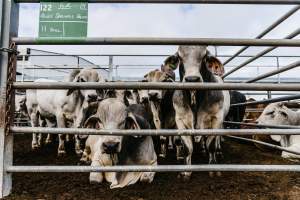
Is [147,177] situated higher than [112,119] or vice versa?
[112,119]

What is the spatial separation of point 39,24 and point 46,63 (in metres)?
12.5

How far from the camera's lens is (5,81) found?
8.61 ft

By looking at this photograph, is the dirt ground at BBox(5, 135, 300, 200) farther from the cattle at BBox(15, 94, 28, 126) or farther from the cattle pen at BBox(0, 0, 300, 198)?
the cattle at BBox(15, 94, 28, 126)

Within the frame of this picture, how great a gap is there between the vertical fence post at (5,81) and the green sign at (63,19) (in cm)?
22

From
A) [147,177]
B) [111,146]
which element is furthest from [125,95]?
[111,146]

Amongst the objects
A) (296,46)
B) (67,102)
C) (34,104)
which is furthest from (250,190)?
(34,104)

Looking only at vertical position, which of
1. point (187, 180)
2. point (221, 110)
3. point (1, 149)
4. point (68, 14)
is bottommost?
point (187, 180)

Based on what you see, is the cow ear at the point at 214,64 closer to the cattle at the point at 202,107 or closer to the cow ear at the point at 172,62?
the cattle at the point at 202,107

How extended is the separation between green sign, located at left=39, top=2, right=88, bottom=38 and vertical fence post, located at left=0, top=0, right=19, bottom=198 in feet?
0.73

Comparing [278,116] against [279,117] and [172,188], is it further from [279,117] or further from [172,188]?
[172,188]

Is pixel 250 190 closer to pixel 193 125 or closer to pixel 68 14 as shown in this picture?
pixel 193 125

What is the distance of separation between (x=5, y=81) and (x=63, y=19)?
2.14 feet

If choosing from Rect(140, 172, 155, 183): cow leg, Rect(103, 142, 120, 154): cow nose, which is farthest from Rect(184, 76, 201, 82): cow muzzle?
Rect(140, 172, 155, 183): cow leg

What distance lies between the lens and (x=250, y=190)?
305cm
